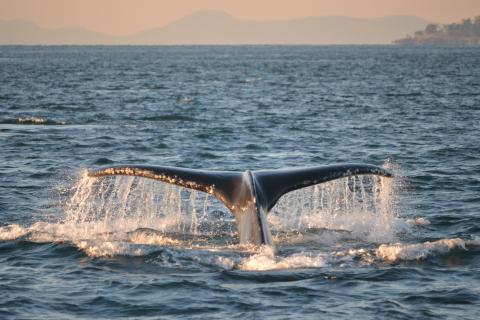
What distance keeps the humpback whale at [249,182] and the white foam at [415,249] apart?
1.18 m

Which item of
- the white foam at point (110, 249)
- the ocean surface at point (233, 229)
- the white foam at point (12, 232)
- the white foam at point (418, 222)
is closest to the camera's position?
the ocean surface at point (233, 229)

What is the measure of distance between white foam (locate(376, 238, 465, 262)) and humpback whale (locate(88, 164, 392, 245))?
118 centimetres

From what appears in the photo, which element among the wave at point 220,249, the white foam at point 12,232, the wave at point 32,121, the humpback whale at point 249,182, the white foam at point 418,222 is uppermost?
the humpback whale at point 249,182

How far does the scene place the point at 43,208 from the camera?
46.9ft

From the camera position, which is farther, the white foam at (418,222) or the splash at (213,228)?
the white foam at (418,222)

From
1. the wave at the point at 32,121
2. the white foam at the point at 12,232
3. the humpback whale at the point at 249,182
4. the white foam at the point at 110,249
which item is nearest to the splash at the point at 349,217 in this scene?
the humpback whale at the point at 249,182

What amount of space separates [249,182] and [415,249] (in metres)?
2.48

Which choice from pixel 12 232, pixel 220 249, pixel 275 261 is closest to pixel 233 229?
pixel 220 249

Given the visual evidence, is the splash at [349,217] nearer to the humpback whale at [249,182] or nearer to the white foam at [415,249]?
the white foam at [415,249]

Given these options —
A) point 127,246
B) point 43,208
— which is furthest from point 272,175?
point 43,208

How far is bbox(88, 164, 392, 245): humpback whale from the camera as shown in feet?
32.4

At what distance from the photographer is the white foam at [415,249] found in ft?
35.6

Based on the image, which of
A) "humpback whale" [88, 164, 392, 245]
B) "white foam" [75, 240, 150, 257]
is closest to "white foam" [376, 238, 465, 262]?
"humpback whale" [88, 164, 392, 245]

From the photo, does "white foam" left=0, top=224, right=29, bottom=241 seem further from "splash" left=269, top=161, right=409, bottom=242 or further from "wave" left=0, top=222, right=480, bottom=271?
"splash" left=269, top=161, right=409, bottom=242
